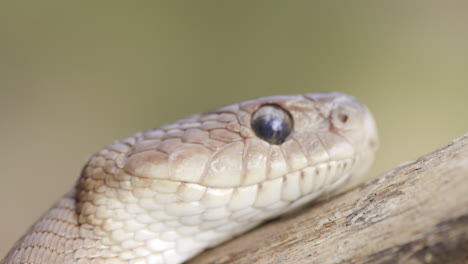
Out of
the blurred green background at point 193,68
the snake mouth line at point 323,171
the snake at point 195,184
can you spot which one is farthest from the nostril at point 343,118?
the blurred green background at point 193,68

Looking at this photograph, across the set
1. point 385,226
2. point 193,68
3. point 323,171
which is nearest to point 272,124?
point 323,171

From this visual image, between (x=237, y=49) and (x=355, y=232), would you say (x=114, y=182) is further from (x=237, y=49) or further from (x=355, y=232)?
(x=237, y=49)

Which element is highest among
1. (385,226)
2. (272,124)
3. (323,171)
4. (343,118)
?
(343,118)

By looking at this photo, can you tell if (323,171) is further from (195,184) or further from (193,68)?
(193,68)

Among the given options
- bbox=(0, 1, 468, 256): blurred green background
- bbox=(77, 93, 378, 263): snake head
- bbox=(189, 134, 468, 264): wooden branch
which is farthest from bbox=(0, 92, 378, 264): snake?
bbox=(0, 1, 468, 256): blurred green background

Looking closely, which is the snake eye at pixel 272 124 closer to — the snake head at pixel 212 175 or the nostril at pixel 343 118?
the snake head at pixel 212 175
